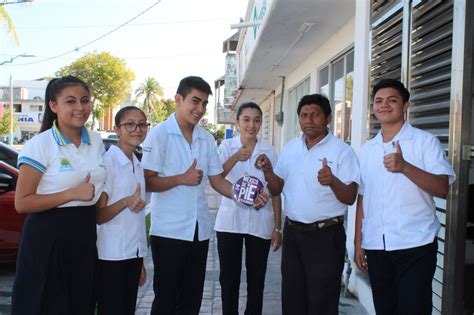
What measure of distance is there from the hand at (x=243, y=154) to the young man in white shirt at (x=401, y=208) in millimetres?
1040

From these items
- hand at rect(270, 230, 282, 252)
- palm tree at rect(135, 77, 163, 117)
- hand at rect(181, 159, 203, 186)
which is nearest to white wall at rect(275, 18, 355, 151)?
hand at rect(270, 230, 282, 252)

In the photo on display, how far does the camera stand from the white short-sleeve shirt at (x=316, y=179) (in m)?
3.05

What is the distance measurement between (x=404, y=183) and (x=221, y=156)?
164cm

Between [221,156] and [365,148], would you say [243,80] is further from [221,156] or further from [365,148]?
[365,148]

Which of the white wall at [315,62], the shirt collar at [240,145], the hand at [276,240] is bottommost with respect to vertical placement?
the hand at [276,240]

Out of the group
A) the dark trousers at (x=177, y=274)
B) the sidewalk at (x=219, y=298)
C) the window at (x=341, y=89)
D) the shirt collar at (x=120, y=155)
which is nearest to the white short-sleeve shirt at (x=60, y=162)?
the shirt collar at (x=120, y=155)

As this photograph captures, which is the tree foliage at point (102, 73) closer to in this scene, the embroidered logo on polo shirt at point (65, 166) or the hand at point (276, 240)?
the hand at point (276, 240)

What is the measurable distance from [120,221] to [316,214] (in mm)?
1291

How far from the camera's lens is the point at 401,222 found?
8.63 feet

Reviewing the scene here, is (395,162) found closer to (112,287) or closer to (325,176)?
(325,176)

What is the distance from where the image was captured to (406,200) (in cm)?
264

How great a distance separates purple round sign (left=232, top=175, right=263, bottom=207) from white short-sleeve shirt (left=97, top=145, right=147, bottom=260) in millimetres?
696

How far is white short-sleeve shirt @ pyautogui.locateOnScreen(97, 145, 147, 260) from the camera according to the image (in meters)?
2.79

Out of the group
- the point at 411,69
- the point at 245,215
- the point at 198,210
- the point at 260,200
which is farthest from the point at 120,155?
the point at 411,69
